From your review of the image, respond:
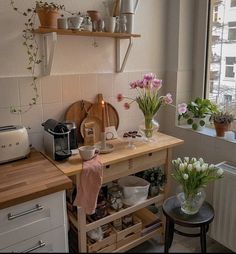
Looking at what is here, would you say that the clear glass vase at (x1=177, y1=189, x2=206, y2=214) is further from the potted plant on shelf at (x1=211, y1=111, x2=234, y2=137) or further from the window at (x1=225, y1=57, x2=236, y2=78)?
the window at (x1=225, y1=57, x2=236, y2=78)

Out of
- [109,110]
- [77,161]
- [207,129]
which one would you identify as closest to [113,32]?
[109,110]

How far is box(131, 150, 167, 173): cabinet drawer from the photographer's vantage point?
178 centimetres

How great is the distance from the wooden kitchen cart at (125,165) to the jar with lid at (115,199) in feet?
0.14

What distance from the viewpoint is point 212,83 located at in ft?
7.35

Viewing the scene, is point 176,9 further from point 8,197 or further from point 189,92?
point 8,197

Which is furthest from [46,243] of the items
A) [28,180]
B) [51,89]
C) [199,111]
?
[199,111]

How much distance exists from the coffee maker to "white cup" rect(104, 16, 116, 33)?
2.30 feet

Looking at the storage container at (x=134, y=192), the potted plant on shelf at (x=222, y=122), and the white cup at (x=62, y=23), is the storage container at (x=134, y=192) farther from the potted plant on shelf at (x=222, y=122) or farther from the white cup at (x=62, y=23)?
the white cup at (x=62, y=23)

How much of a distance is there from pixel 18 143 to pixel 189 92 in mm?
1472

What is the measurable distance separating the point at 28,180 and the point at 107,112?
34.0 inches

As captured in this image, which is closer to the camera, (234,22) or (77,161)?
(77,161)

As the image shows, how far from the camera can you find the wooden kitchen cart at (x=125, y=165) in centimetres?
159

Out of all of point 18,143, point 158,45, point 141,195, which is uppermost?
point 158,45

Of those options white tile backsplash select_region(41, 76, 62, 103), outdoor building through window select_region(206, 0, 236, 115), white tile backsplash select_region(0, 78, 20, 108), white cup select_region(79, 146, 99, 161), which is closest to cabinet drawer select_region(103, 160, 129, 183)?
white cup select_region(79, 146, 99, 161)
